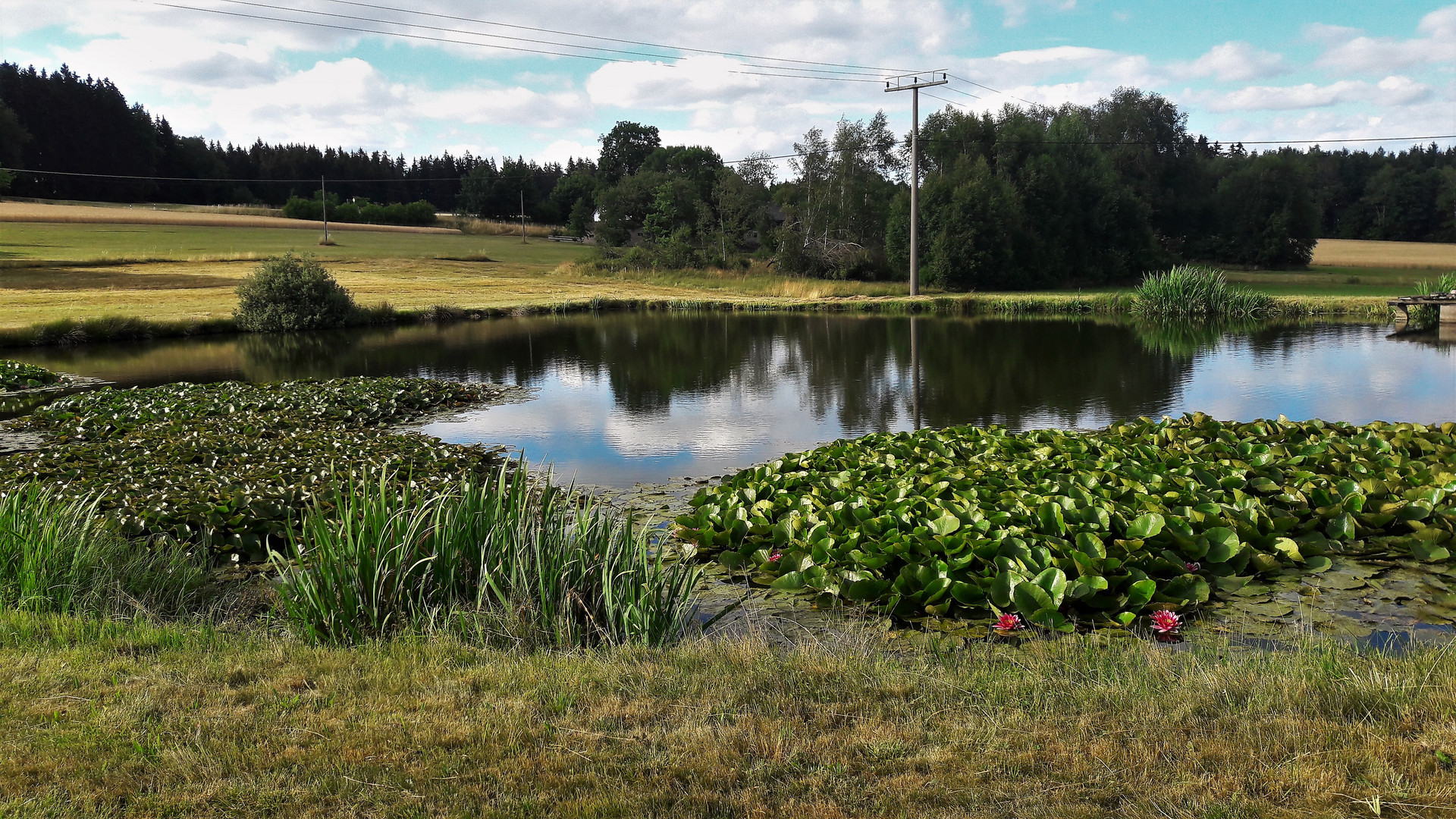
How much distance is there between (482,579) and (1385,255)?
232 feet

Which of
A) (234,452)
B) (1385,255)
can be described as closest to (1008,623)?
(234,452)

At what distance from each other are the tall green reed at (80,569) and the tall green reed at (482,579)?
46.5 inches

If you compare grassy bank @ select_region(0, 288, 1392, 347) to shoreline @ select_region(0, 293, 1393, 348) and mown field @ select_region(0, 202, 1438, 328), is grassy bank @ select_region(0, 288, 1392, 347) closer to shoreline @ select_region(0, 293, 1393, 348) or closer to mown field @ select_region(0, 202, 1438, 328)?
shoreline @ select_region(0, 293, 1393, 348)

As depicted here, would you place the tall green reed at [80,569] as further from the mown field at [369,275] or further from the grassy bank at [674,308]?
the mown field at [369,275]

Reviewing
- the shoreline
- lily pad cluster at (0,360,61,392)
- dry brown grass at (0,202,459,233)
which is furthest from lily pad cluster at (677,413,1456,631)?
dry brown grass at (0,202,459,233)

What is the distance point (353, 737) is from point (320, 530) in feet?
6.88

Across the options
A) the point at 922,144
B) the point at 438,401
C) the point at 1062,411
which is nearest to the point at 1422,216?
the point at 922,144

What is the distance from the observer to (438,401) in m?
16.9

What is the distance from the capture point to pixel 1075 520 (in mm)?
7402

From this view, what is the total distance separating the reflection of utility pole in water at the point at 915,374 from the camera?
50.8ft

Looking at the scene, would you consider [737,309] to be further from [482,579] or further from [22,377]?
[482,579]

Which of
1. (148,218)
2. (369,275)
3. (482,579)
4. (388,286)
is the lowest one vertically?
(482,579)

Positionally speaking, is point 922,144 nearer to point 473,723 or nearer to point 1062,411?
point 1062,411

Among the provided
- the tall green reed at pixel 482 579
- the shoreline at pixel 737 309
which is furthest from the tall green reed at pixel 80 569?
the shoreline at pixel 737 309
